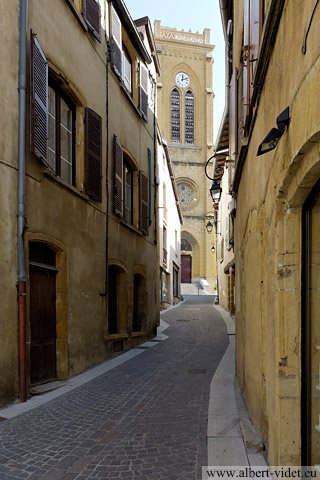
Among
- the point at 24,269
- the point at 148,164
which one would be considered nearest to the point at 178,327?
the point at 148,164

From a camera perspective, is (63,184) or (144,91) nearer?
(63,184)

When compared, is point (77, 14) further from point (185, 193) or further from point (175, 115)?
point (175, 115)

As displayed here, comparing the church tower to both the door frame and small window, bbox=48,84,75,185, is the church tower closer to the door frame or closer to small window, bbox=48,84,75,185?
small window, bbox=48,84,75,185

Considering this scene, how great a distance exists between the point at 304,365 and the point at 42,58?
5.81 meters

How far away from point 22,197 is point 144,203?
22.0 feet

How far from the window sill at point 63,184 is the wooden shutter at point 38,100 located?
9.7 inches

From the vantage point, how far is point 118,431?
4500 millimetres

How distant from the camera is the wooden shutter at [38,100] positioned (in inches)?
237

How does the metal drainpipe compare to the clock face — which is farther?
the clock face

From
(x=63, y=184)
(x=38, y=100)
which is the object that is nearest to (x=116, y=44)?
(x=38, y=100)

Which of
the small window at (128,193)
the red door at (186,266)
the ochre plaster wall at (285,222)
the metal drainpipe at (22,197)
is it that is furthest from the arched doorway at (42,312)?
the red door at (186,266)

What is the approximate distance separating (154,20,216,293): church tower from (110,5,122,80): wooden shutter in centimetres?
3134

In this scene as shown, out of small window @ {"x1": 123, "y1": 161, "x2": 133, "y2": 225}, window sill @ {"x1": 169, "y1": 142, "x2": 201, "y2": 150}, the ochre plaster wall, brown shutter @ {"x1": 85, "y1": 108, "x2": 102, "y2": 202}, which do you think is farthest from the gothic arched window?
the ochre plaster wall

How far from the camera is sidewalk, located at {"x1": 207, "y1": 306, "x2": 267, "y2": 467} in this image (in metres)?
3.66
